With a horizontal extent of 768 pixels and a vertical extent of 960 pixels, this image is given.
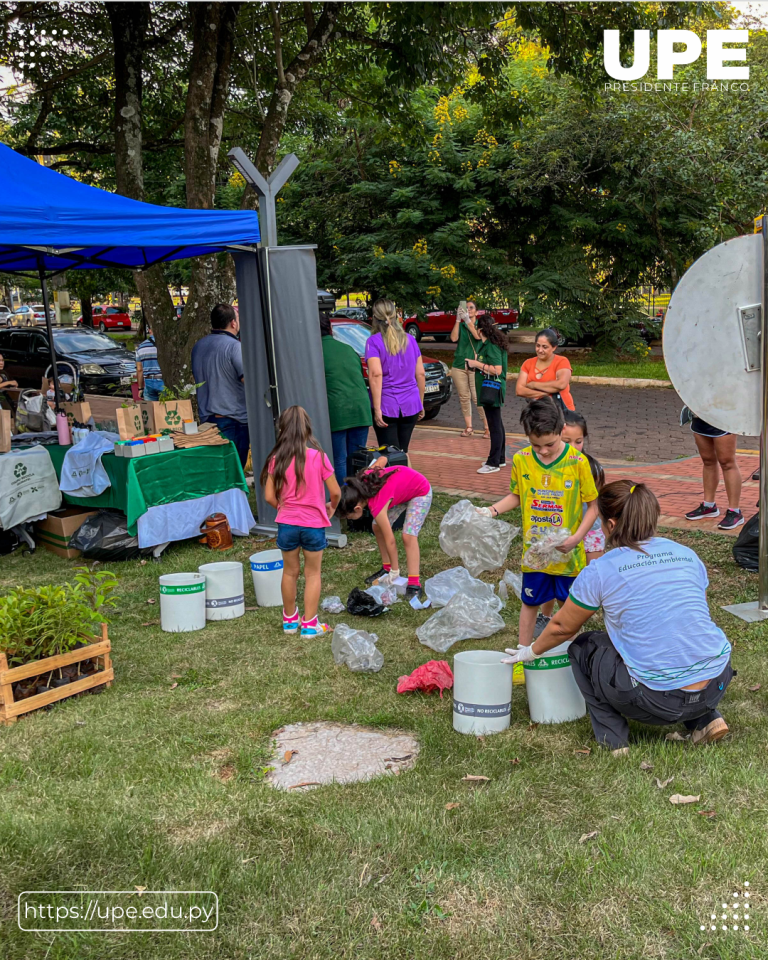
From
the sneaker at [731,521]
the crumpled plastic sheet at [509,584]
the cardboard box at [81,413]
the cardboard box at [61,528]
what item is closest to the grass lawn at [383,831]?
the crumpled plastic sheet at [509,584]

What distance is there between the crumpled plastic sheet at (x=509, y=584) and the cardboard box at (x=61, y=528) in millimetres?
3670

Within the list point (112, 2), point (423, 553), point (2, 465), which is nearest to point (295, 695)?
point (423, 553)

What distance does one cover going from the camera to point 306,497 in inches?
211

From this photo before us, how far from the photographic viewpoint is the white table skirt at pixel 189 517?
23.7 ft

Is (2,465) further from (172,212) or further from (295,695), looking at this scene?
(295,695)

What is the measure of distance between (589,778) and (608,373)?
651 inches

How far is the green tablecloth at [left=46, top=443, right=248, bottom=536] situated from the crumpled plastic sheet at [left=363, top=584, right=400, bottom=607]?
2.32 meters

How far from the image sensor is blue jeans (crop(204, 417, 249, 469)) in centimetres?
822

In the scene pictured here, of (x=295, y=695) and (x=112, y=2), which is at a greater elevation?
(x=112, y=2)

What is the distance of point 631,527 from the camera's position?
3.57 meters

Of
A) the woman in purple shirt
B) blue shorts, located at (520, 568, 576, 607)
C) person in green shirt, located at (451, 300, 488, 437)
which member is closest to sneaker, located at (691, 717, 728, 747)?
blue shorts, located at (520, 568, 576, 607)

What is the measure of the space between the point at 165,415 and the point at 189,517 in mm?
934

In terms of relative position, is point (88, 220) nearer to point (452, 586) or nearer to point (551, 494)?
point (452, 586)

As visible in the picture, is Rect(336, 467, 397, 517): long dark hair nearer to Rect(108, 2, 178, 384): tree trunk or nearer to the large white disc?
the large white disc
